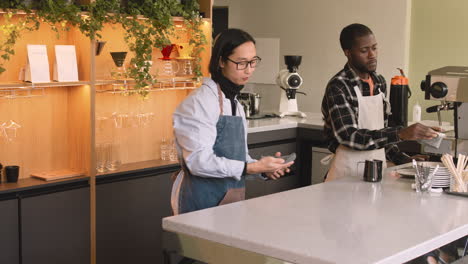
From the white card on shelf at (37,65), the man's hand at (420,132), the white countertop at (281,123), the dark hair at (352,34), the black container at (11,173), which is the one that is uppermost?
the dark hair at (352,34)

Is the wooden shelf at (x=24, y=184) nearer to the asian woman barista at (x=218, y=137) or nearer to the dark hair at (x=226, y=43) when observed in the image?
the asian woman barista at (x=218, y=137)

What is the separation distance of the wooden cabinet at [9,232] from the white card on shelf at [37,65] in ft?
2.35

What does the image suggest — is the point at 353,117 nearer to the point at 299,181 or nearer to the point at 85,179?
the point at 85,179

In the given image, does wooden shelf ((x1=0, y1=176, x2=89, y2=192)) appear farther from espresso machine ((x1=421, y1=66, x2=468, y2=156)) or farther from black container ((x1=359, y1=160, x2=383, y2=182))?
espresso machine ((x1=421, y1=66, x2=468, y2=156))

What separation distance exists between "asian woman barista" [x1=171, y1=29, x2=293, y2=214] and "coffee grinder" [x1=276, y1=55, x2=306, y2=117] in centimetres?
293

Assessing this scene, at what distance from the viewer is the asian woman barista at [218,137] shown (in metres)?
2.94

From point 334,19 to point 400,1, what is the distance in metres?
0.82

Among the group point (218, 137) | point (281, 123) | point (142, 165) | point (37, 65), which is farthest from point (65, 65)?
point (281, 123)

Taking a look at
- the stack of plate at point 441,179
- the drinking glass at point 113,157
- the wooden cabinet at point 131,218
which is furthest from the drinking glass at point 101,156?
the stack of plate at point 441,179

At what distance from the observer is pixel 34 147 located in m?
4.22

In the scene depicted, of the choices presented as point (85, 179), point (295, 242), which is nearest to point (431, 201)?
point (295, 242)

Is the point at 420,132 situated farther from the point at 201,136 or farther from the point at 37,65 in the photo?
the point at 37,65

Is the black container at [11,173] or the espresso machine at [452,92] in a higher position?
the espresso machine at [452,92]

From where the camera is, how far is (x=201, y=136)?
2924mm
